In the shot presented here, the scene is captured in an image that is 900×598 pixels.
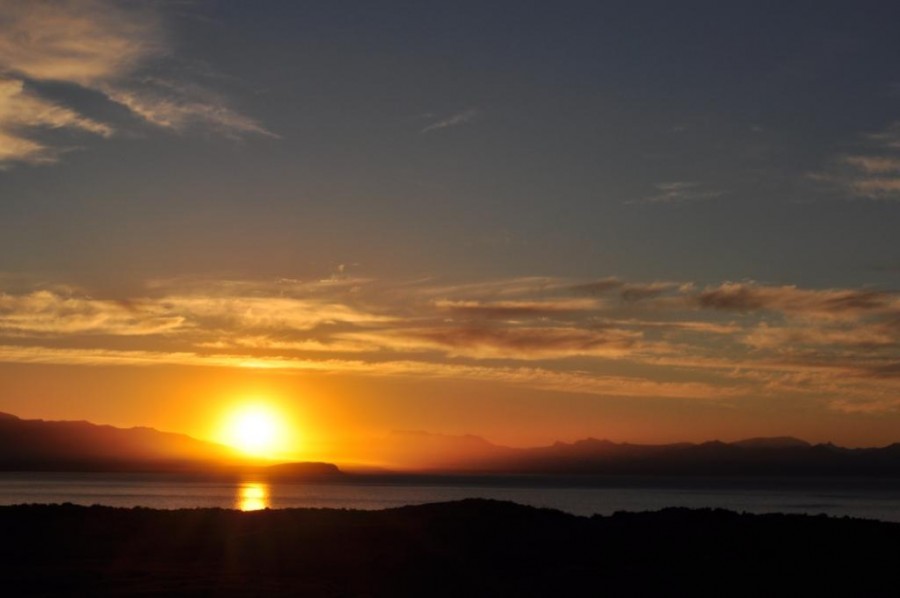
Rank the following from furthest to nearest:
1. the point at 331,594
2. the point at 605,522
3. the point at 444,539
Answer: the point at 605,522 < the point at 444,539 < the point at 331,594

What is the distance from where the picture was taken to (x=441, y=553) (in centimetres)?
2809

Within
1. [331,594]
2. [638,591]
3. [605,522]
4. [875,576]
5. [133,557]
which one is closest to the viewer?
[331,594]

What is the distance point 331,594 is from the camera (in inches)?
862

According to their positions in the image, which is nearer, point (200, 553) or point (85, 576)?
point (85, 576)

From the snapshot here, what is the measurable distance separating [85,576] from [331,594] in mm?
6102

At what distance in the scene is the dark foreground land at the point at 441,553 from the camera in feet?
76.7

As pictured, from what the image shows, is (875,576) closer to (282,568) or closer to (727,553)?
(727,553)

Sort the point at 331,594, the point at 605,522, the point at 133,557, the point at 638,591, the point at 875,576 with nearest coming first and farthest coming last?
the point at 331,594 < the point at 638,591 < the point at 875,576 < the point at 133,557 < the point at 605,522

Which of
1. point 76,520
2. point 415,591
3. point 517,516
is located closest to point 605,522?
point 517,516

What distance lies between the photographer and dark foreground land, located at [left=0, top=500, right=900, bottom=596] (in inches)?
920

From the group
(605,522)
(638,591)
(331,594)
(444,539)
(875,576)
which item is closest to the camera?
(331,594)

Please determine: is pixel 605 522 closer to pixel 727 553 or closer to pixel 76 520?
pixel 727 553

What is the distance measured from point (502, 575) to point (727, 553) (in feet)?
22.3

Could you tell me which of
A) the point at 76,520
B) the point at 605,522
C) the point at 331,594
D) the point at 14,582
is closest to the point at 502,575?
the point at 331,594
